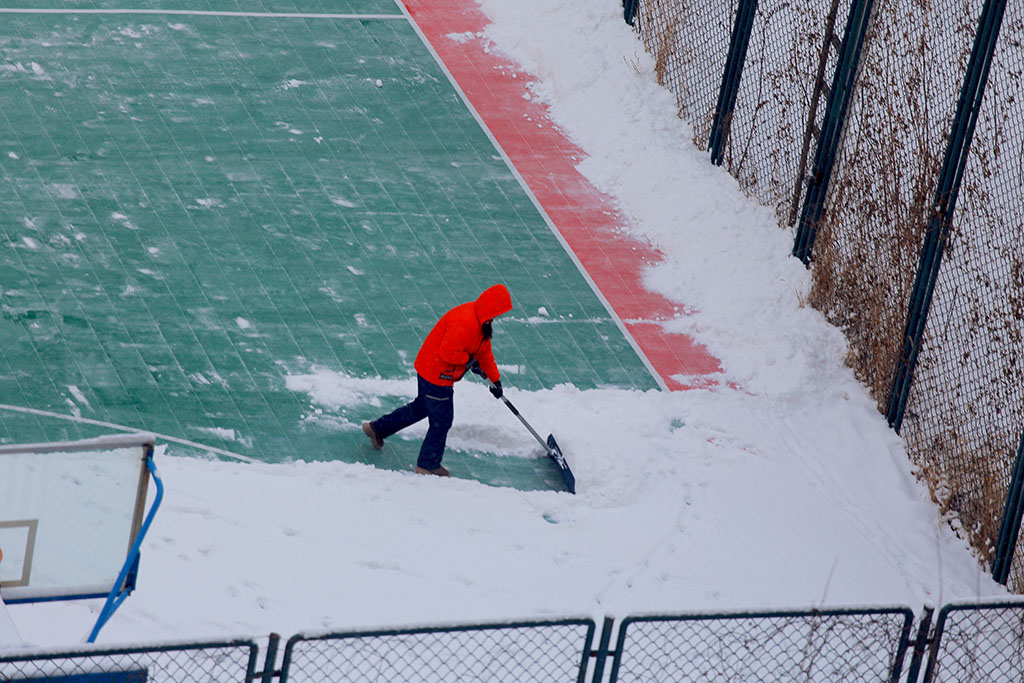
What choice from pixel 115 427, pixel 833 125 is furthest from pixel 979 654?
pixel 115 427

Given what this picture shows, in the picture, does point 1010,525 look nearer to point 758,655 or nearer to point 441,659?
point 758,655

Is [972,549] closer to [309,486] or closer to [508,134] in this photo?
[309,486]

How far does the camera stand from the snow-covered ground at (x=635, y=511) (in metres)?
9.04

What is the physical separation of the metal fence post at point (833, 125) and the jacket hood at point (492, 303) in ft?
15.7

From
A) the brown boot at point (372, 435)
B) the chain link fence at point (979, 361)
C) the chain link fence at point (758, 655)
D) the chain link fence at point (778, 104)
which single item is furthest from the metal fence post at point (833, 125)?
the chain link fence at point (758, 655)

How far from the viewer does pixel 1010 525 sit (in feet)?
36.4

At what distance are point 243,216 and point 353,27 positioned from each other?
4.44 metres

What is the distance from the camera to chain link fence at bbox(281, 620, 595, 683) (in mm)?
7836

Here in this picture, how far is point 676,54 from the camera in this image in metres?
16.5

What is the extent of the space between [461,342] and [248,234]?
3986 mm

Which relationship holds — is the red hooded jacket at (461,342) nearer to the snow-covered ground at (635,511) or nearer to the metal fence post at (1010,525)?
the snow-covered ground at (635,511)

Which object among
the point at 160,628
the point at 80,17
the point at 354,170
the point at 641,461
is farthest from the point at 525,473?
the point at 80,17

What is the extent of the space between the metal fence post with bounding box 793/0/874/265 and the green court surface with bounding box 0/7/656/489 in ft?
7.75

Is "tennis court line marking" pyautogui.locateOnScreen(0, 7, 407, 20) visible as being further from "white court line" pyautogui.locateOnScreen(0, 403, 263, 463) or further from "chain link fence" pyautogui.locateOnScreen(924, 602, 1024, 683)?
"chain link fence" pyautogui.locateOnScreen(924, 602, 1024, 683)
